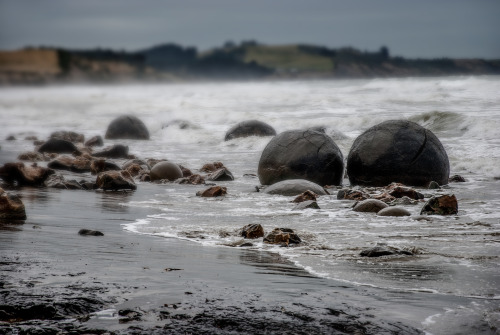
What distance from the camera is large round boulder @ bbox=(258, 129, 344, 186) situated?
1131 centimetres

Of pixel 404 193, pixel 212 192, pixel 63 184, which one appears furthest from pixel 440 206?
pixel 63 184

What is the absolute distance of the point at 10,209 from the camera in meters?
7.45

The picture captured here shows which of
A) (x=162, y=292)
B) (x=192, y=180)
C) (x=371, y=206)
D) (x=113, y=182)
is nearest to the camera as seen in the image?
(x=162, y=292)

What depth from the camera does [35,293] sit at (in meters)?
4.27

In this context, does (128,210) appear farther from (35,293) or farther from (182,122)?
(182,122)

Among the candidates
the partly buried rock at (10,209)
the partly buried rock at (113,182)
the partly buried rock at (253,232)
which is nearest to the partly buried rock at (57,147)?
the partly buried rock at (113,182)

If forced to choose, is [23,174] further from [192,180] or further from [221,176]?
[221,176]

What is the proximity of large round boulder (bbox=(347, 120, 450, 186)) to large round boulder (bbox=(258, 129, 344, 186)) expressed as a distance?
39 centimetres

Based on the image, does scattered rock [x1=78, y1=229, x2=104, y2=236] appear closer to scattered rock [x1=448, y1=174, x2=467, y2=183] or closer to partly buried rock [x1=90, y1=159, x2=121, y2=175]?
partly buried rock [x1=90, y1=159, x2=121, y2=175]

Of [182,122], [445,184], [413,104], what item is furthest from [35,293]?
[413,104]

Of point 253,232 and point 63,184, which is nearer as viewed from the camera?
point 253,232

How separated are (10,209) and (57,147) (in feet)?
39.0

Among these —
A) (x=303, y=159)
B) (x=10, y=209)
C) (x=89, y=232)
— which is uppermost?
(x=303, y=159)

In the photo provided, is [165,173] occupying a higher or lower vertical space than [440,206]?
lower
